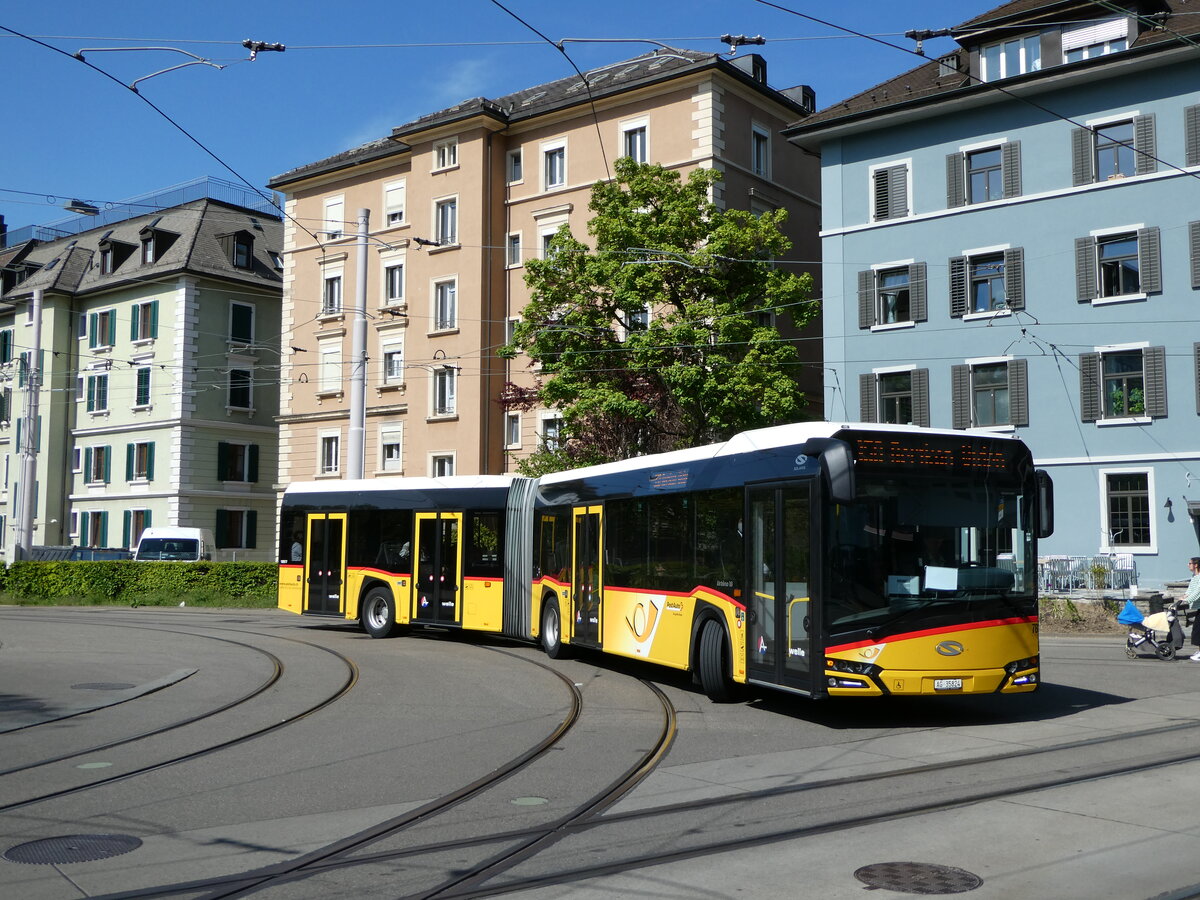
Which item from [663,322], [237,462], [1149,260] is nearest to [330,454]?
[237,462]

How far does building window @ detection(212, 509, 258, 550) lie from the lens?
55281 mm

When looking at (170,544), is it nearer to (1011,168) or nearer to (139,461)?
(139,461)

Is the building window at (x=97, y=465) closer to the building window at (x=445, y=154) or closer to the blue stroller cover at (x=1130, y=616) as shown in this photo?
the building window at (x=445, y=154)

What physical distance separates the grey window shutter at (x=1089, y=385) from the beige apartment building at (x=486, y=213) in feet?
31.8

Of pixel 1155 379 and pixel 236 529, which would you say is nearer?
pixel 1155 379

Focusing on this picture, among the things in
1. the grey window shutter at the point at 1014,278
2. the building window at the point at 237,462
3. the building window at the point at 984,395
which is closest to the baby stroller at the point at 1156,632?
the building window at the point at 984,395

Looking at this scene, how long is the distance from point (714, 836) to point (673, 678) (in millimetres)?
9866

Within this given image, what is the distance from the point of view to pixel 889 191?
3547 centimetres

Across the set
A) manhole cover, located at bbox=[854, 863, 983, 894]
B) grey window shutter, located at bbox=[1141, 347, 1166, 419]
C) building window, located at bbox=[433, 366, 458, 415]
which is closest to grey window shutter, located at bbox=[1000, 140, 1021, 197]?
grey window shutter, located at bbox=[1141, 347, 1166, 419]

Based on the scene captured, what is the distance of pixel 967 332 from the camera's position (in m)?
33.8

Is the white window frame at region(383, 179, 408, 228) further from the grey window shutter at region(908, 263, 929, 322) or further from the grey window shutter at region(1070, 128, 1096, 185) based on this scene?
the grey window shutter at region(1070, 128, 1096, 185)

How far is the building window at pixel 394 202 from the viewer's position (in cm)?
4747

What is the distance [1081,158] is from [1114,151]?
A: 2.51 ft

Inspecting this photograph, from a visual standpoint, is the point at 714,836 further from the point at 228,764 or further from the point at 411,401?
the point at 411,401
